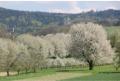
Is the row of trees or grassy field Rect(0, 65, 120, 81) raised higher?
the row of trees

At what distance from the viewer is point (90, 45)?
8138cm

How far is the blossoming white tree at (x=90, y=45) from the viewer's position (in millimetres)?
81000

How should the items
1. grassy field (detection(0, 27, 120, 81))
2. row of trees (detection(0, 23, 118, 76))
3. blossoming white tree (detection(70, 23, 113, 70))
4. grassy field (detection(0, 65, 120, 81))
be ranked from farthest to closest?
row of trees (detection(0, 23, 118, 76)) → blossoming white tree (detection(70, 23, 113, 70)) → grassy field (detection(0, 65, 120, 81)) → grassy field (detection(0, 27, 120, 81))

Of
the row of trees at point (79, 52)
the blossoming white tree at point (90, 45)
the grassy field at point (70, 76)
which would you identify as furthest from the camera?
the row of trees at point (79, 52)

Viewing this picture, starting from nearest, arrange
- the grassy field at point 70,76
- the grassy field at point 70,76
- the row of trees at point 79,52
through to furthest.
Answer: the grassy field at point 70,76 → the grassy field at point 70,76 → the row of trees at point 79,52

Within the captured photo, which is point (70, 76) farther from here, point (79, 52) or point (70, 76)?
point (79, 52)

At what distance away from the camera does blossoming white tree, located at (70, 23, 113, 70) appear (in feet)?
266

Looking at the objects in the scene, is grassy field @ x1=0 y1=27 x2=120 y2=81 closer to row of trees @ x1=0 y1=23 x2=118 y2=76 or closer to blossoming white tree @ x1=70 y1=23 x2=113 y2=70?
blossoming white tree @ x1=70 y1=23 x2=113 y2=70

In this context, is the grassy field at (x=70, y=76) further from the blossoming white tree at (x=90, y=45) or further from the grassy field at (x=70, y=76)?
the blossoming white tree at (x=90, y=45)

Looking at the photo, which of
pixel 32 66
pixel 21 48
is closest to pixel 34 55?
pixel 32 66

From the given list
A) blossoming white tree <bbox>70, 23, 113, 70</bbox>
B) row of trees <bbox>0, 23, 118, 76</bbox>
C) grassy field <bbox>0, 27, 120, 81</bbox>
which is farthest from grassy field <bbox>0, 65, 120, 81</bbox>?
row of trees <bbox>0, 23, 118, 76</bbox>

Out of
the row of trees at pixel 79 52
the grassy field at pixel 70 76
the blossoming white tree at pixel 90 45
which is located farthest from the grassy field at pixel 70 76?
the row of trees at pixel 79 52

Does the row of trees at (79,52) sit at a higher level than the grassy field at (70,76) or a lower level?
higher

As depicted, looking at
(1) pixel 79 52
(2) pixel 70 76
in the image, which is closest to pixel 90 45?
(1) pixel 79 52
